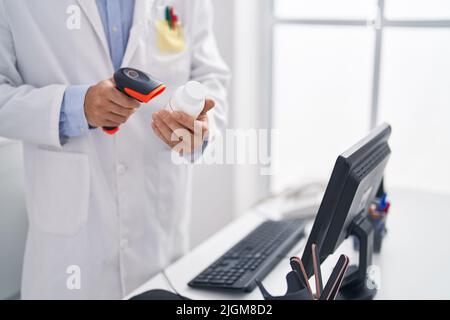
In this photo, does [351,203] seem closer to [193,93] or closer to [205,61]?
[193,93]

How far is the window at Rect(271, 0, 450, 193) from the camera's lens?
1.97 meters

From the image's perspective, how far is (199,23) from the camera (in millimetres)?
1414

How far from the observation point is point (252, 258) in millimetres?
1268

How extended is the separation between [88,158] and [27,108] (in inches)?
7.4

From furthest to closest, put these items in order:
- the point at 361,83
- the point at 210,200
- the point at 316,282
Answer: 1. the point at 210,200
2. the point at 361,83
3. the point at 316,282

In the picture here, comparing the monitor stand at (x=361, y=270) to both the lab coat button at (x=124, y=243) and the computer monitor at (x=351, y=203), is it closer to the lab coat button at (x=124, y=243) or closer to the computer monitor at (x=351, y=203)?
the computer monitor at (x=351, y=203)

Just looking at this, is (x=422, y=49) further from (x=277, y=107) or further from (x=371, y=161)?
(x=371, y=161)

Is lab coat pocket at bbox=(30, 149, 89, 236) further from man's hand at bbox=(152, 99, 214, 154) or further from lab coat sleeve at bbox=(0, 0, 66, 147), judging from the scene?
man's hand at bbox=(152, 99, 214, 154)

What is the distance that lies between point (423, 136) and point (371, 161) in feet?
3.81

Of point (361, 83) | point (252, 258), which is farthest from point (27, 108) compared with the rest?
point (361, 83)

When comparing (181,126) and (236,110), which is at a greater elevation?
(181,126)

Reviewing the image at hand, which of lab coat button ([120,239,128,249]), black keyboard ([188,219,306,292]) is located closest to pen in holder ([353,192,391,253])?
black keyboard ([188,219,306,292])
